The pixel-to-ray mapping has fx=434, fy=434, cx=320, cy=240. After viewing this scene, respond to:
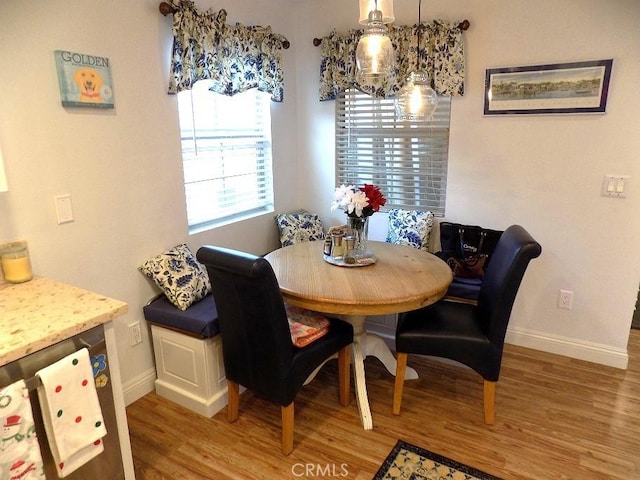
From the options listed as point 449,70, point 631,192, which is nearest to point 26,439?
point 449,70

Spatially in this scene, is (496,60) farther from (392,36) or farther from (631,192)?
(631,192)

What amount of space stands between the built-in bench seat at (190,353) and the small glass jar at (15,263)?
712 mm

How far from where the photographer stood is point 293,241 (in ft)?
11.2

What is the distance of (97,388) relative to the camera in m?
1.51

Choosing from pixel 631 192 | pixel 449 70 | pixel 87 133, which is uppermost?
pixel 449 70

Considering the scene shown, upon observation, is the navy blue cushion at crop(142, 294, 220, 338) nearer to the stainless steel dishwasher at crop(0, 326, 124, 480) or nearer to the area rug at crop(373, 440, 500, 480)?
the stainless steel dishwasher at crop(0, 326, 124, 480)

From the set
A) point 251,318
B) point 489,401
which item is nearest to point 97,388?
point 251,318

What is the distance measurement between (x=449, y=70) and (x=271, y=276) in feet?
6.58

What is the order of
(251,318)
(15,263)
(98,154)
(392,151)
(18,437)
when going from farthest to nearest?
(392,151) < (98,154) < (251,318) < (15,263) < (18,437)

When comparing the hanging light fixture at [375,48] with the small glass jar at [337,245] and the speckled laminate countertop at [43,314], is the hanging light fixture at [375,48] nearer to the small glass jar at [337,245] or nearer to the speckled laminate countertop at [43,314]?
the small glass jar at [337,245]

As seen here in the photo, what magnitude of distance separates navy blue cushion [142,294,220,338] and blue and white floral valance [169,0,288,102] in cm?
121

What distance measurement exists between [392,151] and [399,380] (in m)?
1.79

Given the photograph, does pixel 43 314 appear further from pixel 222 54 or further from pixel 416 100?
pixel 416 100

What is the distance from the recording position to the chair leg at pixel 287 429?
2.02 metres
